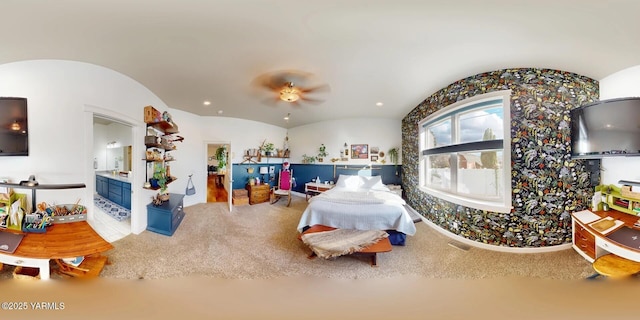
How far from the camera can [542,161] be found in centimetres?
200

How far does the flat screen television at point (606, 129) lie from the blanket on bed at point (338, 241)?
2.09 metres

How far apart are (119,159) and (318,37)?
180 cm

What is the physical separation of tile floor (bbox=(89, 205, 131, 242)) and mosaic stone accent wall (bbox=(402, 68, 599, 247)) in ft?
12.0

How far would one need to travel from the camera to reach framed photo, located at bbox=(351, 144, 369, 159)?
190 inches

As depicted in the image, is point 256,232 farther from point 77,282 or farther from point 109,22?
point 109,22

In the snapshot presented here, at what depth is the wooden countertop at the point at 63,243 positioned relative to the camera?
996 millimetres

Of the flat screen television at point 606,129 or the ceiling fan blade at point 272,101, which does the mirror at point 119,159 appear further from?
the flat screen television at point 606,129

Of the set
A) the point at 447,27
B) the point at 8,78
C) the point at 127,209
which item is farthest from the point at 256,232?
the point at 447,27

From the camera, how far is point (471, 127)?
8.62 feet

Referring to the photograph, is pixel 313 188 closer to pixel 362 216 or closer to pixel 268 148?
pixel 268 148

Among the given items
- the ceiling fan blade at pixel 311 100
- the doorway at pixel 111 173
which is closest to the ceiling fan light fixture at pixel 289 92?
the ceiling fan blade at pixel 311 100

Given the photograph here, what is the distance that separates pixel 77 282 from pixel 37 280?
6.5 inches

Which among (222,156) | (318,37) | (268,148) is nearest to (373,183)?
(268,148)

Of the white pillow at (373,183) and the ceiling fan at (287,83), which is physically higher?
the ceiling fan at (287,83)
